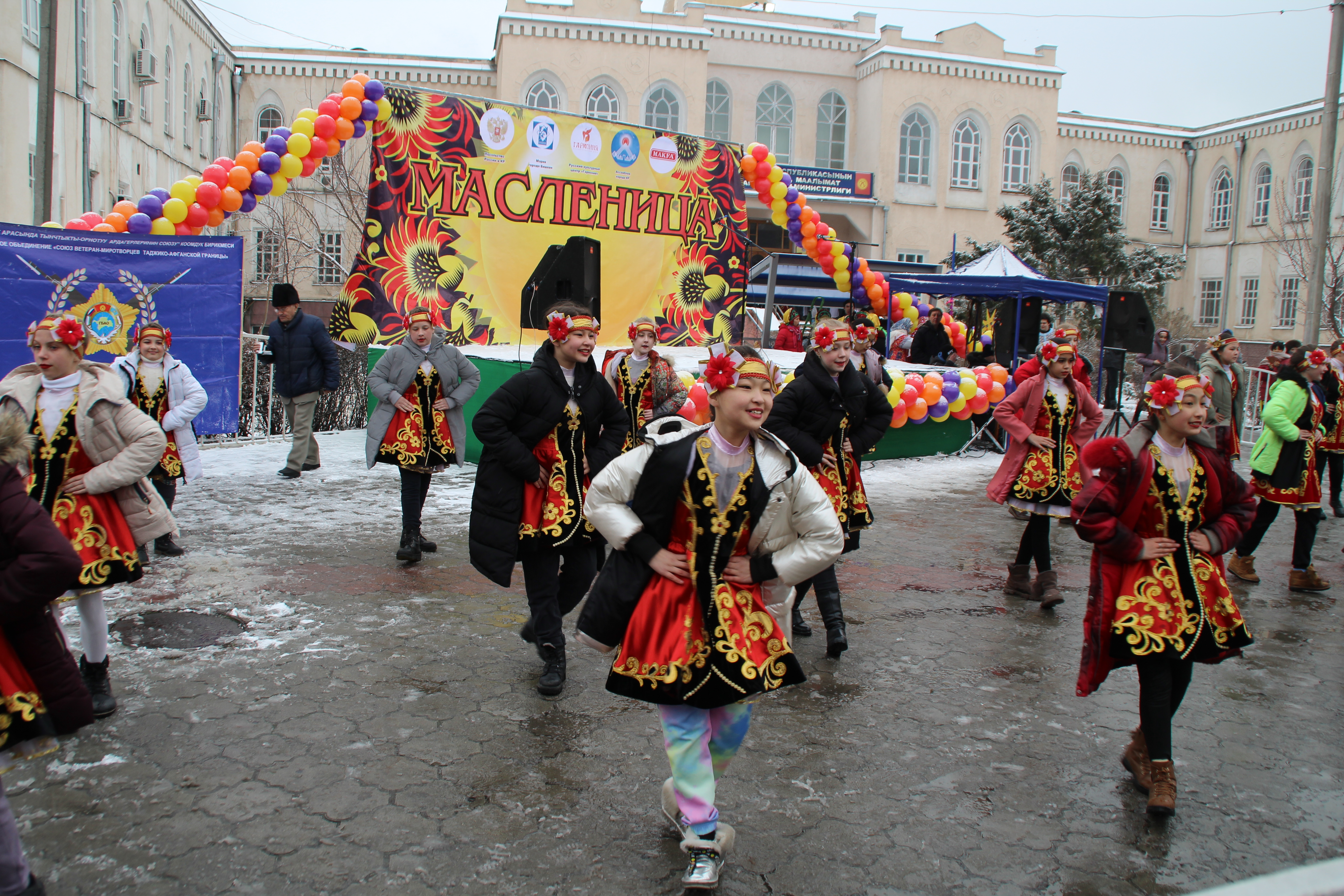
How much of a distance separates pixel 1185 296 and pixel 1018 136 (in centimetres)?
1010

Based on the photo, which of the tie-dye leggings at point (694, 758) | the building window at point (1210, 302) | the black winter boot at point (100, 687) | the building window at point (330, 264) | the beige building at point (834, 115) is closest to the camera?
the tie-dye leggings at point (694, 758)

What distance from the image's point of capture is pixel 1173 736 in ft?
14.6

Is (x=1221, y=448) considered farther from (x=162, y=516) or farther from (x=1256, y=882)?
(x=162, y=516)

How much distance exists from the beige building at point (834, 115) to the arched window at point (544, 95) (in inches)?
2.8

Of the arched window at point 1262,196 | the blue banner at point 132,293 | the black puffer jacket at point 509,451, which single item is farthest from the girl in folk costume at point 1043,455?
the arched window at point 1262,196

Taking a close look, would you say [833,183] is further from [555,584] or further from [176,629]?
[176,629]

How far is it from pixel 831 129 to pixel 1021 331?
713 inches

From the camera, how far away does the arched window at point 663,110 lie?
31.3 m

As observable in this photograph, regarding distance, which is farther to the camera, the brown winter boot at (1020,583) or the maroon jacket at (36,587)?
the brown winter boot at (1020,583)

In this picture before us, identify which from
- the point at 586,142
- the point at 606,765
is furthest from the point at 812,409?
the point at 586,142

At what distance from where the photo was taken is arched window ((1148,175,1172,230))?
37.5m

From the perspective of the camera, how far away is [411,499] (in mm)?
7168

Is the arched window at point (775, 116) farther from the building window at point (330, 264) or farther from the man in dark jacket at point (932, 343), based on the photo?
the man in dark jacket at point (932, 343)

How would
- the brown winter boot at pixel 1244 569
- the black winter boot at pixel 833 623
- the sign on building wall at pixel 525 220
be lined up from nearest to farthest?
the black winter boot at pixel 833 623, the brown winter boot at pixel 1244 569, the sign on building wall at pixel 525 220
